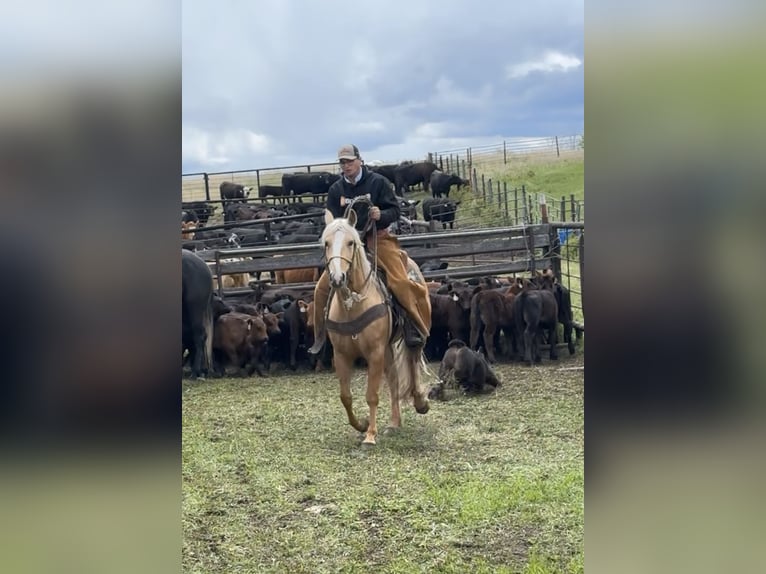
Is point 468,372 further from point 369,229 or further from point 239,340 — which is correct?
point 239,340

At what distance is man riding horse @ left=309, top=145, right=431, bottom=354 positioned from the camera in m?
6.01

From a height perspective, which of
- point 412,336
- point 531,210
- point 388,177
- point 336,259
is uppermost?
point 388,177

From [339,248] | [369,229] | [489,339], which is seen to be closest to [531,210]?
[489,339]

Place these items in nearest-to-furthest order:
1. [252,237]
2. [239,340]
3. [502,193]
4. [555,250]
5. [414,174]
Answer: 1. [239,340]
2. [555,250]
3. [252,237]
4. [502,193]
5. [414,174]

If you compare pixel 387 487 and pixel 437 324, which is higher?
pixel 437 324

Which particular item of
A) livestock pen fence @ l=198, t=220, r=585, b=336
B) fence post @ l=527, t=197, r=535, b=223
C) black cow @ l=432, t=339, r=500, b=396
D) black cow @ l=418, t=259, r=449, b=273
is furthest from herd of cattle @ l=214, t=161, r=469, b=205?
black cow @ l=432, t=339, r=500, b=396

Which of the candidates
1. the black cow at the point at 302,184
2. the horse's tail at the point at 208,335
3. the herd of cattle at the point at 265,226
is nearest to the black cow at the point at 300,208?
the herd of cattle at the point at 265,226

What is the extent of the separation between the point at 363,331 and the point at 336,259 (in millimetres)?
991

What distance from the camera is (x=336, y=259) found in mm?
5203

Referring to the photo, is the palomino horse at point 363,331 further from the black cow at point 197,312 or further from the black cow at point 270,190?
the black cow at point 270,190

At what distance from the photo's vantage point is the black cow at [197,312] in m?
9.12

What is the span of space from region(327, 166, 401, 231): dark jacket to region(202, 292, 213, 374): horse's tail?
3776 millimetres

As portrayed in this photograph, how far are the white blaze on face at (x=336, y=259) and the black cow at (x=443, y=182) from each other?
1666 centimetres
